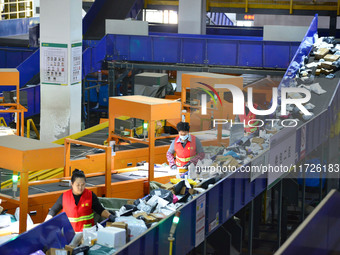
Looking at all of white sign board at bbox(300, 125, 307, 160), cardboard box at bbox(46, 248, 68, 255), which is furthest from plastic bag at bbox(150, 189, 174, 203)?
white sign board at bbox(300, 125, 307, 160)

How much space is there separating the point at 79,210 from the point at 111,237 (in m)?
1.40

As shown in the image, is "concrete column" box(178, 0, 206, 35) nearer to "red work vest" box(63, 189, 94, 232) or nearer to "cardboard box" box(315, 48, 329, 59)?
"cardboard box" box(315, 48, 329, 59)

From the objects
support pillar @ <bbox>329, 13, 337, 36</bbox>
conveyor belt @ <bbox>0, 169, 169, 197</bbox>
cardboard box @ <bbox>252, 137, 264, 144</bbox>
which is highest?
support pillar @ <bbox>329, 13, 337, 36</bbox>

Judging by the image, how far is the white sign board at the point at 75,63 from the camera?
53.3 feet

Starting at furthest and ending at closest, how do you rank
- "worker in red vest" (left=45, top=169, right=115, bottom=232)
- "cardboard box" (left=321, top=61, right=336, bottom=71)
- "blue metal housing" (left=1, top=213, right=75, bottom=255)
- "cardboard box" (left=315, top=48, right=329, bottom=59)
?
"cardboard box" (left=315, top=48, right=329, bottom=59) → "cardboard box" (left=321, top=61, right=336, bottom=71) → "worker in red vest" (left=45, top=169, right=115, bottom=232) → "blue metal housing" (left=1, top=213, right=75, bottom=255)

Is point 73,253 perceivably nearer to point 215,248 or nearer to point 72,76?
point 215,248

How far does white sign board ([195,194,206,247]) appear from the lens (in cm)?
735

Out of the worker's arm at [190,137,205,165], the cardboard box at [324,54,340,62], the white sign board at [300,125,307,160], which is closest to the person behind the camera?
the worker's arm at [190,137,205,165]

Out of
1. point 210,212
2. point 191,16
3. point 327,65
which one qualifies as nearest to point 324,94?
point 327,65

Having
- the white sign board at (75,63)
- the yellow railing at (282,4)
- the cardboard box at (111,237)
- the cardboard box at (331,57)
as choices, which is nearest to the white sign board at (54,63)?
the white sign board at (75,63)

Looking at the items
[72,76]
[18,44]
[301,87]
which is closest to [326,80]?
[301,87]

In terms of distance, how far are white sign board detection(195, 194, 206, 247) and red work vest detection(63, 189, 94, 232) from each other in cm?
131

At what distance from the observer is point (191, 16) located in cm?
2236

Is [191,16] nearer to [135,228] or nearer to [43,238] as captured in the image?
[135,228]
